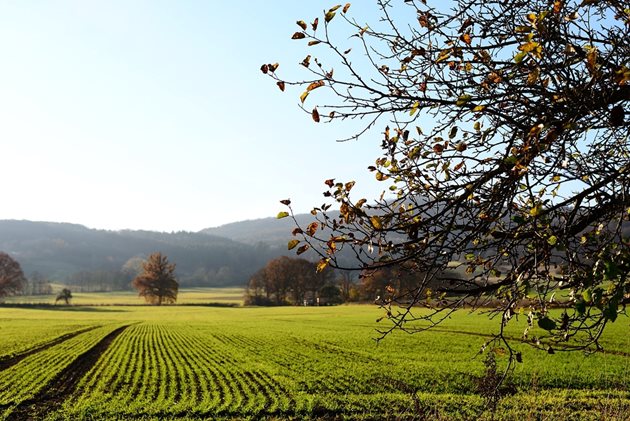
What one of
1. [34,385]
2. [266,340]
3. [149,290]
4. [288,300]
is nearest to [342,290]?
[288,300]

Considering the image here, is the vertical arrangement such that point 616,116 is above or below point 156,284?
above

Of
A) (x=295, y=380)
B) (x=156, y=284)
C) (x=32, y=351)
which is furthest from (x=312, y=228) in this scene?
(x=156, y=284)

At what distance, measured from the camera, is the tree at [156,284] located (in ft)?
374

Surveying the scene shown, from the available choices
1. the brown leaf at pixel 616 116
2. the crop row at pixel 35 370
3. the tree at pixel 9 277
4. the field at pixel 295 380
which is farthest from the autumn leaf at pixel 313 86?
the tree at pixel 9 277

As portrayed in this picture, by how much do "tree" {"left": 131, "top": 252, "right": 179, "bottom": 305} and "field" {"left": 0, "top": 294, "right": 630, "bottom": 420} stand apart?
7712 cm

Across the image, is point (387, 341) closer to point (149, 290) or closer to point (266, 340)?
point (266, 340)

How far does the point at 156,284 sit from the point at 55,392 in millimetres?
98265

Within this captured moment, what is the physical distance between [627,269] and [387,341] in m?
34.0

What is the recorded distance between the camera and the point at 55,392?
1994 cm

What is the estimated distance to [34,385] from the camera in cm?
2091

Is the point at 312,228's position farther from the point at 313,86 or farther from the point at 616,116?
the point at 616,116

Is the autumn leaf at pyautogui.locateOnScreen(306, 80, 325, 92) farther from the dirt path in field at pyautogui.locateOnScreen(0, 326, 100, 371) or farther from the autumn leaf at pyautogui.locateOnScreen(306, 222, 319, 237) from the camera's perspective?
the dirt path in field at pyautogui.locateOnScreen(0, 326, 100, 371)

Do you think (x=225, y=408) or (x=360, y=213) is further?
(x=225, y=408)

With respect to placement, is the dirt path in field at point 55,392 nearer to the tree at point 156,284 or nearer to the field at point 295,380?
the field at point 295,380
